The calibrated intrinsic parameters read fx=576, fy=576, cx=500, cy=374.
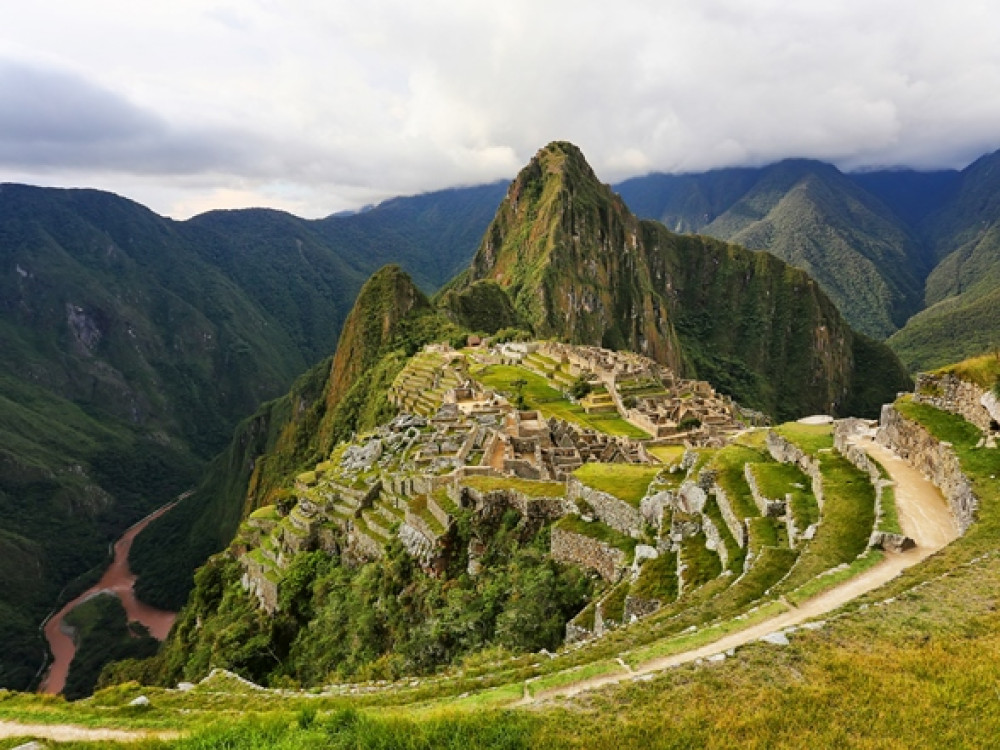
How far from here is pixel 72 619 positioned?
116125 millimetres

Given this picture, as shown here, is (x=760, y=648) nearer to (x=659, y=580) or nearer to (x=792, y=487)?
(x=659, y=580)

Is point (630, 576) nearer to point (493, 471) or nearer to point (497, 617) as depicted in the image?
point (497, 617)

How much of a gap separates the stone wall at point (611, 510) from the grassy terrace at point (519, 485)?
1238 mm

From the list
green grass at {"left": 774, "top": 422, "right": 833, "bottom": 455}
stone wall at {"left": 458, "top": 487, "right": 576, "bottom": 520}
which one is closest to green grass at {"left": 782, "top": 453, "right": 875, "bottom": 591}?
green grass at {"left": 774, "top": 422, "right": 833, "bottom": 455}

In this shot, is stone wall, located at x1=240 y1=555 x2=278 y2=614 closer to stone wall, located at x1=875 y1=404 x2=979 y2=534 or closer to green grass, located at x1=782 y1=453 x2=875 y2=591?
green grass, located at x1=782 y1=453 x2=875 y2=591

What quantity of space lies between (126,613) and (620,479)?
128154mm

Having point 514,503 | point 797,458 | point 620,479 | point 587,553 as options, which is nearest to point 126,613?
point 514,503

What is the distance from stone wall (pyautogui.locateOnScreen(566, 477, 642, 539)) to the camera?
19125 mm

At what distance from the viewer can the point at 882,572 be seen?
12.4m

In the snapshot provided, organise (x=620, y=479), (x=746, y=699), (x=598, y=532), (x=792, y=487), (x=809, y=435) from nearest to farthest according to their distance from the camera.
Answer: (x=746, y=699), (x=792, y=487), (x=598, y=532), (x=620, y=479), (x=809, y=435)

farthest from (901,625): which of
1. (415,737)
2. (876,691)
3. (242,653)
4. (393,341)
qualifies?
(393,341)

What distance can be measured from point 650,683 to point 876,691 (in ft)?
9.45

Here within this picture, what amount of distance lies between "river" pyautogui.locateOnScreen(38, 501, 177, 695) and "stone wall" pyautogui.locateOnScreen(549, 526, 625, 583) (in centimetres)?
9612

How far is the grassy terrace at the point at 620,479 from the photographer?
20.2 metres
